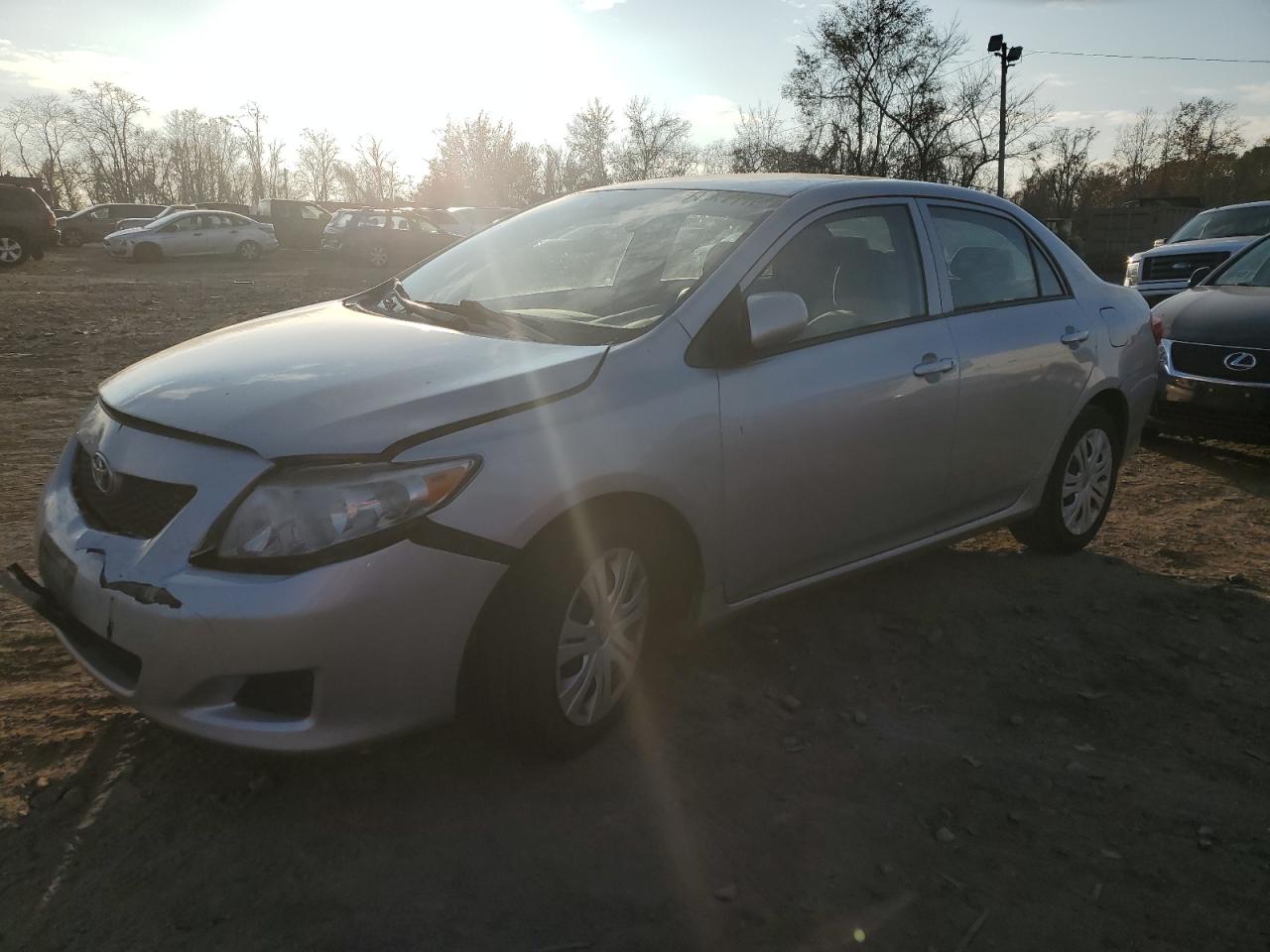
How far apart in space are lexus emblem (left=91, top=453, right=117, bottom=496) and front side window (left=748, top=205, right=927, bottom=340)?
1.93 metres

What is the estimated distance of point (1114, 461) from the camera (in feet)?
16.2

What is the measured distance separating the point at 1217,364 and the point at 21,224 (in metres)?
24.6

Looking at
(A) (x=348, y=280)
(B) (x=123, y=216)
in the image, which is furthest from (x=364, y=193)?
(A) (x=348, y=280)

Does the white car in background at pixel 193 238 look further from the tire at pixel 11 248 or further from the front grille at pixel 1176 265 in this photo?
the front grille at pixel 1176 265

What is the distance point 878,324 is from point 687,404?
3.43 feet

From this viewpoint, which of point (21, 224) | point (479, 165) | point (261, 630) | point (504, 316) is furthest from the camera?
point (479, 165)

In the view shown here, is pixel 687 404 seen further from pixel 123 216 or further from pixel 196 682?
pixel 123 216

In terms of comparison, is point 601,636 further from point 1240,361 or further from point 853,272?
point 1240,361

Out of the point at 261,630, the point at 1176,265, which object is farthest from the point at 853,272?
the point at 1176,265

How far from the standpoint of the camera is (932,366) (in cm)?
371

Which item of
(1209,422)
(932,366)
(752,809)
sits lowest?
(752,809)

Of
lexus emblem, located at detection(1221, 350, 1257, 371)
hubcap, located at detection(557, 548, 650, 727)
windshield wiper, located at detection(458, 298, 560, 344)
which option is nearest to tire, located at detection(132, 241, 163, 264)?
lexus emblem, located at detection(1221, 350, 1257, 371)

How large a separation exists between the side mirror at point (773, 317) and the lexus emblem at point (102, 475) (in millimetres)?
1800

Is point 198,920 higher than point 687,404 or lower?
lower
